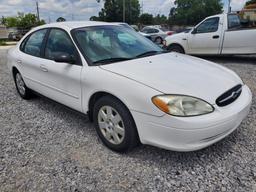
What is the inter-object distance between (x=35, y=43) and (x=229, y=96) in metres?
3.19

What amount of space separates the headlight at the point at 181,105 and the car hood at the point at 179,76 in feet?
0.18

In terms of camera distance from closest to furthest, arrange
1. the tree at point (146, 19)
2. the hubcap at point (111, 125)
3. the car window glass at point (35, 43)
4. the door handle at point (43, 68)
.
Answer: the hubcap at point (111, 125) < the door handle at point (43, 68) < the car window glass at point (35, 43) < the tree at point (146, 19)

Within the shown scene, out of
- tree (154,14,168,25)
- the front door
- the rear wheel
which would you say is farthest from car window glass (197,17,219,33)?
tree (154,14,168,25)

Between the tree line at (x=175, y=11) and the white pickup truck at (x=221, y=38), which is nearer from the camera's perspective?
the white pickup truck at (x=221, y=38)

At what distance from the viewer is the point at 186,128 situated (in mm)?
2312

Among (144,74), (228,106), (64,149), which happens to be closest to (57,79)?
(64,149)

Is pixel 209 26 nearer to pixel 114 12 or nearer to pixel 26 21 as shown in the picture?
pixel 26 21

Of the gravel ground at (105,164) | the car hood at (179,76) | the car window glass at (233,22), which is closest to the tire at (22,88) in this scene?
the gravel ground at (105,164)

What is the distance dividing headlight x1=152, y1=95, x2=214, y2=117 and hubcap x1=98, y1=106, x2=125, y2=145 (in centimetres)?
55

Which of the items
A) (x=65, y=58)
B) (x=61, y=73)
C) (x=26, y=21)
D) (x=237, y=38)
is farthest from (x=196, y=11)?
(x=65, y=58)

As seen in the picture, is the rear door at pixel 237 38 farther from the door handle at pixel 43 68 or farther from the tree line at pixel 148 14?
the tree line at pixel 148 14

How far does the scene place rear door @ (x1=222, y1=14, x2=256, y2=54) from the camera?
777cm

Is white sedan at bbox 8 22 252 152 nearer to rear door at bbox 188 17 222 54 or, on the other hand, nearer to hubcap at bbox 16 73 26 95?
hubcap at bbox 16 73 26 95

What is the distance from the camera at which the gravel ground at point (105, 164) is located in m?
2.39
